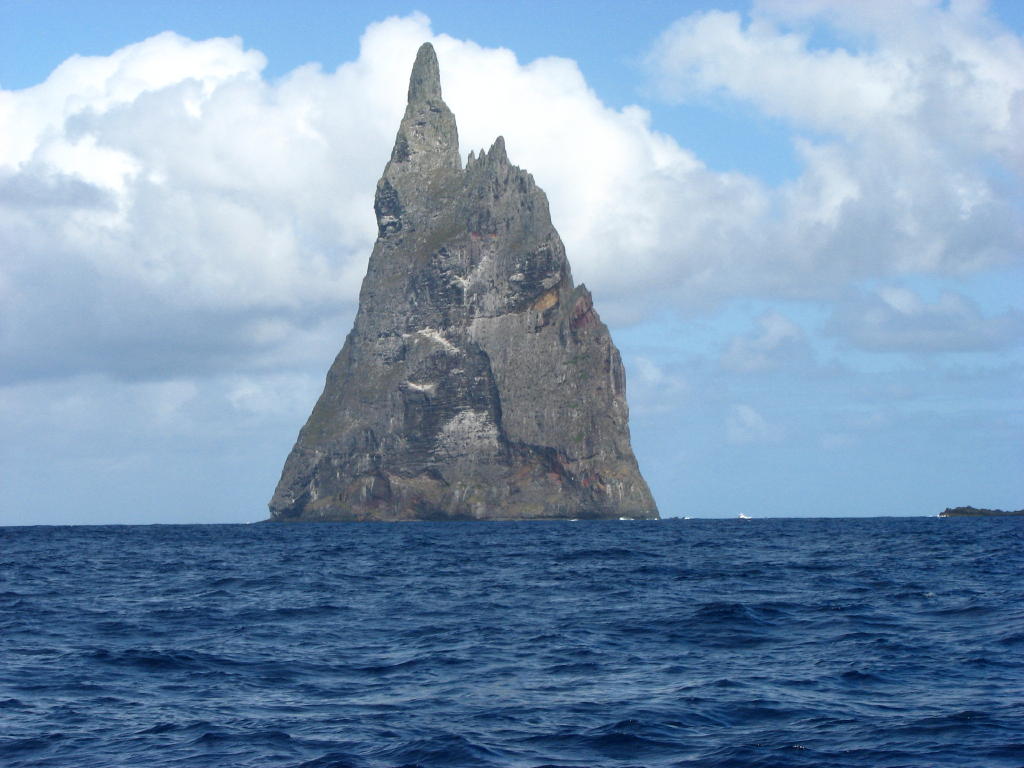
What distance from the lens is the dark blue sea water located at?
1912 centimetres

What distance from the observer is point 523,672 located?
2622cm

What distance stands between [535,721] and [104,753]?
7.76m

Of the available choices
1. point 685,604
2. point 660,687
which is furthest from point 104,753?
point 685,604

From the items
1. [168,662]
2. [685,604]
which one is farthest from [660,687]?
[685,604]

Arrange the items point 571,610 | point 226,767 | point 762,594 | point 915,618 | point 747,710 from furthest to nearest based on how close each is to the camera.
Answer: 1. point 762,594
2. point 571,610
3. point 915,618
4. point 747,710
5. point 226,767

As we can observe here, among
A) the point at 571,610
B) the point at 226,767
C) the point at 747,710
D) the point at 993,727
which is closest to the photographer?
the point at 226,767

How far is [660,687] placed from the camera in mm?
24188

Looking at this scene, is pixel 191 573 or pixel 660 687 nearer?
pixel 660 687

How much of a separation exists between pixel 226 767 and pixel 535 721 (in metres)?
6.03

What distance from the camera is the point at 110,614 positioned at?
126 ft

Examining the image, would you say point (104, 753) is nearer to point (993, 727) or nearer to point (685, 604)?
point (993, 727)

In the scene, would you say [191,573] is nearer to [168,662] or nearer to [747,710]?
[168,662]

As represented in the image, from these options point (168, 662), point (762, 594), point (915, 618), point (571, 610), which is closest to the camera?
point (168, 662)

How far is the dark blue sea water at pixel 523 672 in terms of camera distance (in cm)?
1912
